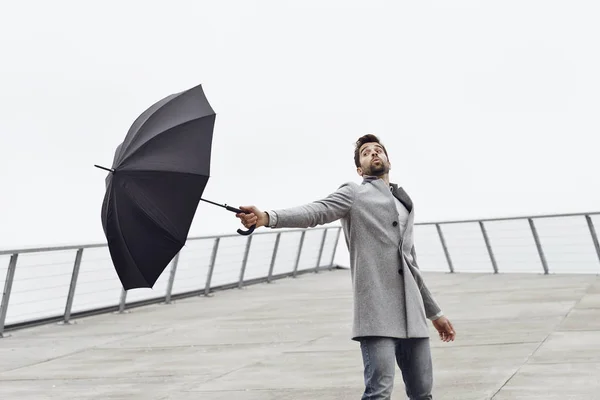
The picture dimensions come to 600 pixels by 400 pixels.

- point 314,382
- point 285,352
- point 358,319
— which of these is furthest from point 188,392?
point 358,319

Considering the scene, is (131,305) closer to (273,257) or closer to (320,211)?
(273,257)

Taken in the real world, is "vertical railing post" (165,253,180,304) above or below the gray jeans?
below

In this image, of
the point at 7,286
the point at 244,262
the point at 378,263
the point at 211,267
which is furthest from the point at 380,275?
the point at 244,262

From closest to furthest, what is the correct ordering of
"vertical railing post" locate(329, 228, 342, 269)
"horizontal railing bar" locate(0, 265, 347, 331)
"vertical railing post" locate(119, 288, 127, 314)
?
1. "horizontal railing bar" locate(0, 265, 347, 331)
2. "vertical railing post" locate(119, 288, 127, 314)
3. "vertical railing post" locate(329, 228, 342, 269)

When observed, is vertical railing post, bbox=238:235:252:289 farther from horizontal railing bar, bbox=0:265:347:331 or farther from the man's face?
the man's face

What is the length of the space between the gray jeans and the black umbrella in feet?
3.78

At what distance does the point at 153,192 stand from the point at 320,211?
90cm

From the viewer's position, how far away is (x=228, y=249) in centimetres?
2066

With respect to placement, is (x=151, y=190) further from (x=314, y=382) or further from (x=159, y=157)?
(x=314, y=382)

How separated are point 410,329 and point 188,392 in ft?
12.7

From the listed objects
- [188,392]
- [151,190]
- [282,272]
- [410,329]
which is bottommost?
[282,272]

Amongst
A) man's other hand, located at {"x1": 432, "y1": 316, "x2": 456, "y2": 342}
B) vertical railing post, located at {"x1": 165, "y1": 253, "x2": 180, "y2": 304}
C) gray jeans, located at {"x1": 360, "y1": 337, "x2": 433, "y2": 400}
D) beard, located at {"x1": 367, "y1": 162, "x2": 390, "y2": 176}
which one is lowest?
vertical railing post, located at {"x1": 165, "y1": 253, "x2": 180, "y2": 304}

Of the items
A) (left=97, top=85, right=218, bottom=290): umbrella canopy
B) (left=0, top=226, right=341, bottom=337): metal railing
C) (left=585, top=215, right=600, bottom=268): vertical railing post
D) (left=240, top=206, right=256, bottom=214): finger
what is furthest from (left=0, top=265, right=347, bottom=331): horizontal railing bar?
(left=240, top=206, right=256, bottom=214): finger

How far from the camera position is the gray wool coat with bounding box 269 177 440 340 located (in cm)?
513
